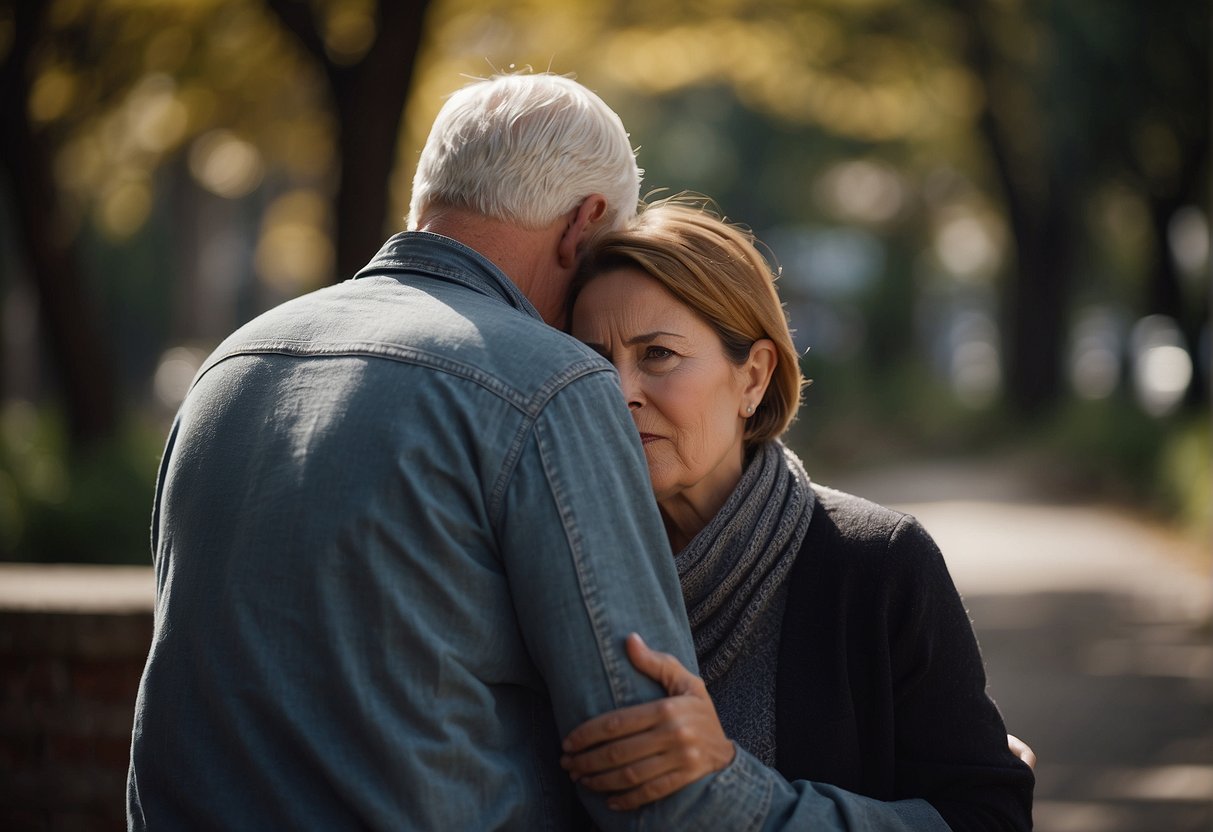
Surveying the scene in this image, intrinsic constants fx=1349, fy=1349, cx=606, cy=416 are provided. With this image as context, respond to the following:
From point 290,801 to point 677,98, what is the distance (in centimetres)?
3673

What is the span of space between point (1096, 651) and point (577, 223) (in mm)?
7358

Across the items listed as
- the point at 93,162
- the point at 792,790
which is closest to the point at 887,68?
the point at 93,162

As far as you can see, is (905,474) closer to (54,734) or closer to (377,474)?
(54,734)

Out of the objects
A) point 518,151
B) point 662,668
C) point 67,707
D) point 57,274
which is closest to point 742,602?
point 662,668

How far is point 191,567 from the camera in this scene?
2.10m

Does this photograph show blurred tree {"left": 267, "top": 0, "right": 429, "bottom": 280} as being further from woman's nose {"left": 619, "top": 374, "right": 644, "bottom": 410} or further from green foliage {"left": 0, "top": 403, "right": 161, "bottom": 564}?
woman's nose {"left": 619, "top": 374, "right": 644, "bottom": 410}

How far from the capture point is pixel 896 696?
2533 millimetres

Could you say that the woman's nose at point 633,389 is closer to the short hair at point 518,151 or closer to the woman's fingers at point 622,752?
the short hair at point 518,151

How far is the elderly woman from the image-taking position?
2.51 m

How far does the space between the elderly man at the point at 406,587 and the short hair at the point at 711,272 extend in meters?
0.60

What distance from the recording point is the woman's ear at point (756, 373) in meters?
2.88

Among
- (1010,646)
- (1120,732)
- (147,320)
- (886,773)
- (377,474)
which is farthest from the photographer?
(147,320)

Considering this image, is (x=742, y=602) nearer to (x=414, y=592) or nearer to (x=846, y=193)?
(x=414, y=592)

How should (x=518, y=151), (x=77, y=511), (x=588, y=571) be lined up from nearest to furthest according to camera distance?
(x=588, y=571) < (x=518, y=151) < (x=77, y=511)
